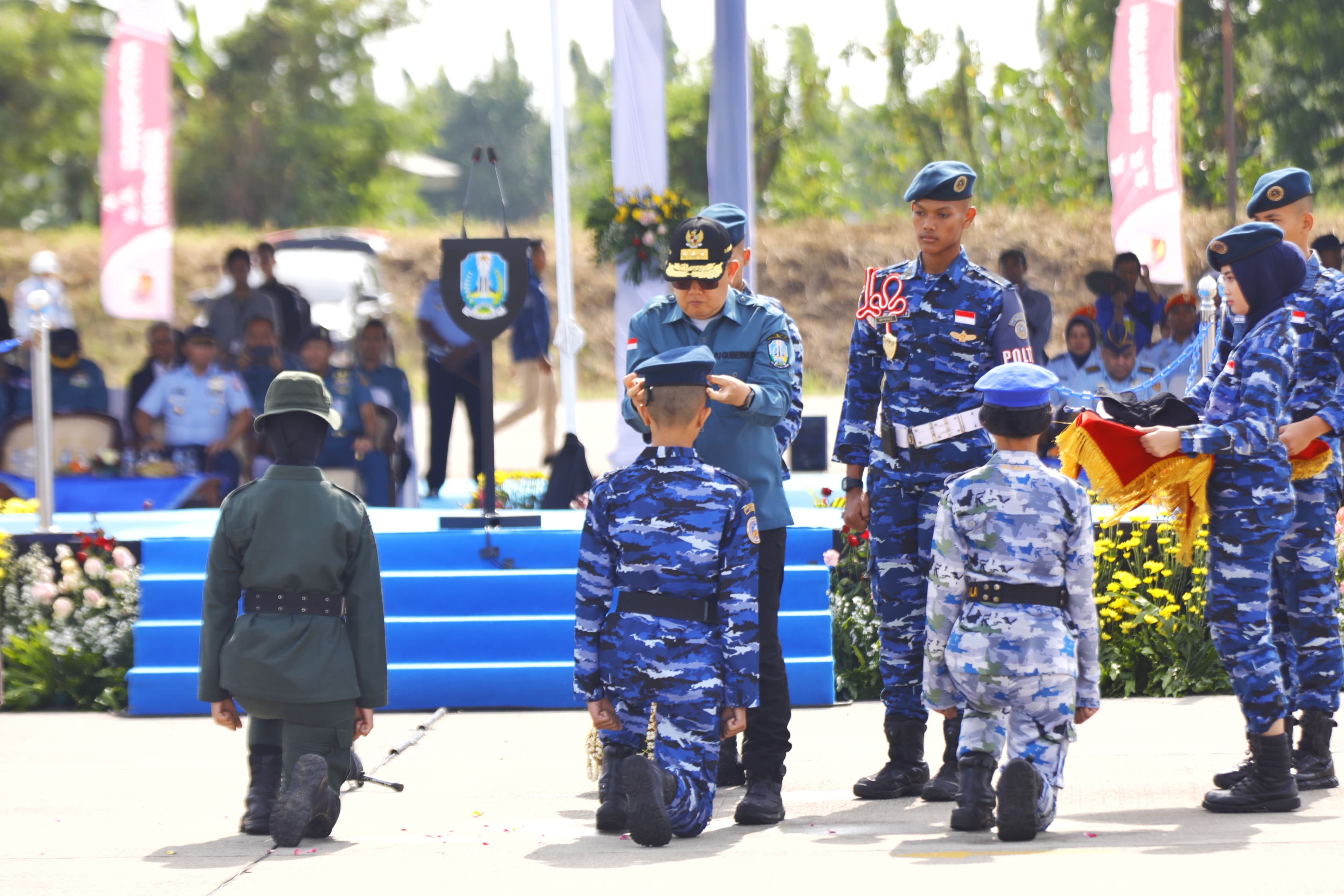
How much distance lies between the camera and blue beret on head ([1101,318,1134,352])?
1246cm

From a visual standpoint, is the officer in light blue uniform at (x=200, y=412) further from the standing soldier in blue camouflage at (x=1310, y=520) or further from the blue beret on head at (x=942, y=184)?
the standing soldier in blue camouflage at (x=1310, y=520)

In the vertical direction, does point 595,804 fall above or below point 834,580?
below

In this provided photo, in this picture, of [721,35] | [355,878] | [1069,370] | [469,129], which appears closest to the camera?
[355,878]

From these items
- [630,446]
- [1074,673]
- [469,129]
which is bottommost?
[1074,673]

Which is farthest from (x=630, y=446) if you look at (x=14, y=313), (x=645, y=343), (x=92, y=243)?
(x=92, y=243)

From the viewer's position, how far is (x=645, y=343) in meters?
5.47

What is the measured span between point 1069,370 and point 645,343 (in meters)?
7.69

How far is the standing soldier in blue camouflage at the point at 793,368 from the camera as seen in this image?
5523mm

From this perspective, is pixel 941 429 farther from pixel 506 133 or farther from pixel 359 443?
pixel 506 133

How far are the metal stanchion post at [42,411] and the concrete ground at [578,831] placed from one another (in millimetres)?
1370

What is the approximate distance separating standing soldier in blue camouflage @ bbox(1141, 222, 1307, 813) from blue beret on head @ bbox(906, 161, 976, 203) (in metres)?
0.81

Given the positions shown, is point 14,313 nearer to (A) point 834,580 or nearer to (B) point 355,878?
(A) point 834,580

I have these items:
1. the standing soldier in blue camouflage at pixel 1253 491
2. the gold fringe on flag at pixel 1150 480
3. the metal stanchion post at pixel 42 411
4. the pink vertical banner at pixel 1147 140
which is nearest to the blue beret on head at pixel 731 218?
the gold fringe on flag at pixel 1150 480

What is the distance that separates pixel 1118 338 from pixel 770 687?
26.5ft
